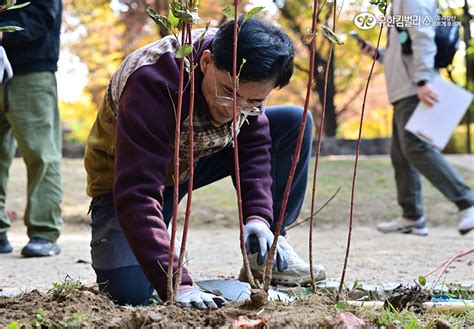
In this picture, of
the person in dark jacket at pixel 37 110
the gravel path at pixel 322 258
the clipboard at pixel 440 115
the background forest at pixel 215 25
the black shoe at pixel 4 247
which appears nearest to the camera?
the gravel path at pixel 322 258

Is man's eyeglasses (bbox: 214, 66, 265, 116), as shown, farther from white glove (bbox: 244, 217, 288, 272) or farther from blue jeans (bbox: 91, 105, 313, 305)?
blue jeans (bbox: 91, 105, 313, 305)

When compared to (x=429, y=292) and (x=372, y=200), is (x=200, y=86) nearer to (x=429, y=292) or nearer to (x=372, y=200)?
(x=429, y=292)

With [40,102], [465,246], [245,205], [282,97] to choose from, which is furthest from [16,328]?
[282,97]

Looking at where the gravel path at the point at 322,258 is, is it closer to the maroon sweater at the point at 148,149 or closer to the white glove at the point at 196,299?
Result: the maroon sweater at the point at 148,149

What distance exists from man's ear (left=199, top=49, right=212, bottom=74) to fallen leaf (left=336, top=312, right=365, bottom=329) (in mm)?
911

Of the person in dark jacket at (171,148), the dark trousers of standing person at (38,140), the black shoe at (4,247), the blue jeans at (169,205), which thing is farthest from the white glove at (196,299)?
the black shoe at (4,247)

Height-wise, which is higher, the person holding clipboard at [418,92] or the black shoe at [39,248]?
the person holding clipboard at [418,92]

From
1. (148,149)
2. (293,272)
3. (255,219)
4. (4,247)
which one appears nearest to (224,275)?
(293,272)

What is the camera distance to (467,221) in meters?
4.81

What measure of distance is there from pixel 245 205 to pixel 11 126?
2153mm

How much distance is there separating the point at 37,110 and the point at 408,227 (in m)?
2.72

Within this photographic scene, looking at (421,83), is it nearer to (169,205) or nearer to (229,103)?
(169,205)

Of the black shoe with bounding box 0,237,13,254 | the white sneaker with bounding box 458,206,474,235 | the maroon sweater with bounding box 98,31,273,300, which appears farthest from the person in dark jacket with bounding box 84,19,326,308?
the white sneaker with bounding box 458,206,474,235

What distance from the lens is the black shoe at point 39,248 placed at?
3969 mm
